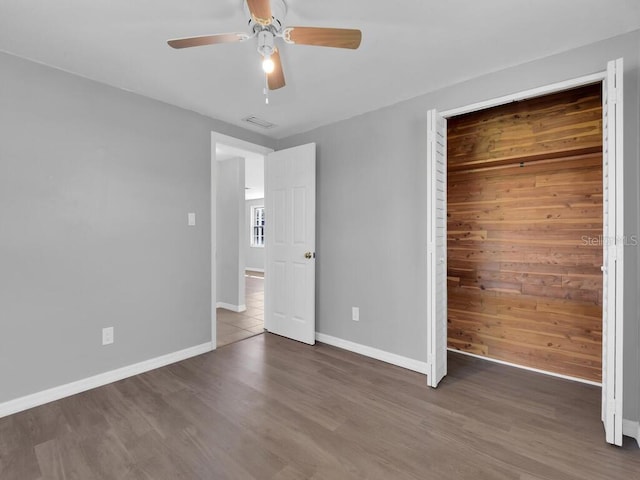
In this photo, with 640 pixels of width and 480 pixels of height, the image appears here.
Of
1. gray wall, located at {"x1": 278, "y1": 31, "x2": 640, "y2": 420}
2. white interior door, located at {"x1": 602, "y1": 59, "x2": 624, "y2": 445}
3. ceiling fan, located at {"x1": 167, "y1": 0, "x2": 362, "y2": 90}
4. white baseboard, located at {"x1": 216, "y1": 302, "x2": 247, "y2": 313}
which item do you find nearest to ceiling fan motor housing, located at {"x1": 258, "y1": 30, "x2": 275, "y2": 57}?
ceiling fan, located at {"x1": 167, "y1": 0, "x2": 362, "y2": 90}

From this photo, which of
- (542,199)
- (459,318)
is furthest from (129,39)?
(459,318)

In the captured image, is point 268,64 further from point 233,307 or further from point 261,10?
point 233,307

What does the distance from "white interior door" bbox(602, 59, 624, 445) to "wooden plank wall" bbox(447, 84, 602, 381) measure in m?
0.83

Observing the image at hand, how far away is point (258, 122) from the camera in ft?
11.4

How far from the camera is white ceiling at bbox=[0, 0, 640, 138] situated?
1729 millimetres

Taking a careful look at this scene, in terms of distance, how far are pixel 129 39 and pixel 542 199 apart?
3.48 m

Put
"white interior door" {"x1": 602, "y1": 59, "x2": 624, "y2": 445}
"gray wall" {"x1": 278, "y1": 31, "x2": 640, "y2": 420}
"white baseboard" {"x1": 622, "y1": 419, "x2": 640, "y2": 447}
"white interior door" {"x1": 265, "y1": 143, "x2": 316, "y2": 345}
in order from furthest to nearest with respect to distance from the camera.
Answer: "white interior door" {"x1": 265, "y1": 143, "x2": 316, "y2": 345}
"gray wall" {"x1": 278, "y1": 31, "x2": 640, "y2": 420}
"white baseboard" {"x1": 622, "y1": 419, "x2": 640, "y2": 447}
"white interior door" {"x1": 602, "y1": 59, "x2": 624, "y2": 445}

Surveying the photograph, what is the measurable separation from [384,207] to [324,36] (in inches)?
69.5

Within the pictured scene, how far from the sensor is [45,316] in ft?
7.46

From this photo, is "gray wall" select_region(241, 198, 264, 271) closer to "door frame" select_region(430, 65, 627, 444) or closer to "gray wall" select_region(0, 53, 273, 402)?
"gray wall" select_region(0, 53, 273, 402)

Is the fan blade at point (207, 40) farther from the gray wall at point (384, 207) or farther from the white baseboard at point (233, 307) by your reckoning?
the white baseboard at point (233, 307)

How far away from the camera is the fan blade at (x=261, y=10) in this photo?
141cm

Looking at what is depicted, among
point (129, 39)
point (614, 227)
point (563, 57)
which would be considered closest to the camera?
point (614, 227)

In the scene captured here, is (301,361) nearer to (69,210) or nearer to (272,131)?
(69,210)
